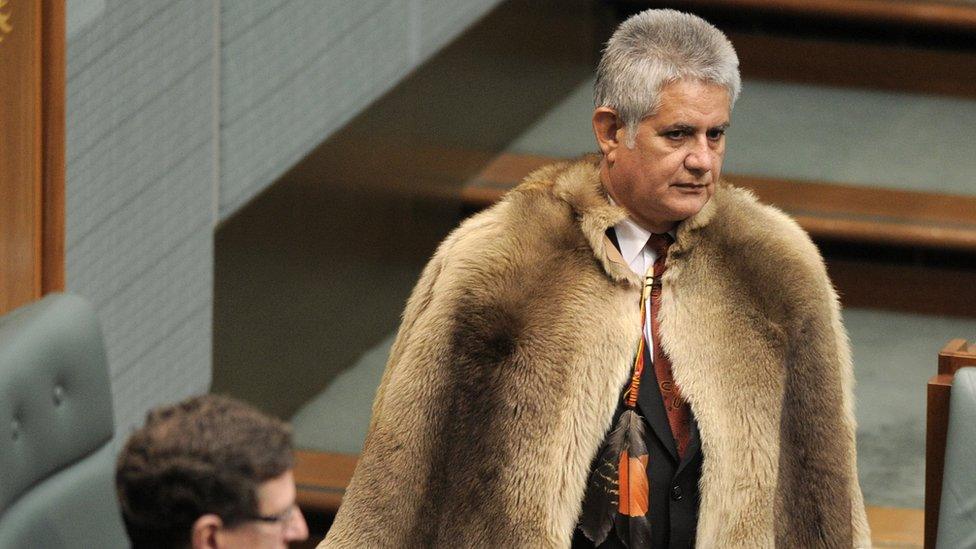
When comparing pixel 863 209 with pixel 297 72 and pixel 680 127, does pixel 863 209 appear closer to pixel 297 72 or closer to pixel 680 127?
pixel 297 72

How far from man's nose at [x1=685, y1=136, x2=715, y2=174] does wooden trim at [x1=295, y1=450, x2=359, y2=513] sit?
5.83ft

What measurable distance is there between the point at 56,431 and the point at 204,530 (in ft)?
1.40

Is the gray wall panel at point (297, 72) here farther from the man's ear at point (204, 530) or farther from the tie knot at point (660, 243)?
the man's ear at point (204, 530)

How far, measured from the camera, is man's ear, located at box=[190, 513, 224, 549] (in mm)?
1652

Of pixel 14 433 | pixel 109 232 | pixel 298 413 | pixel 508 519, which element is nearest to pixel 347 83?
pixel 298 413

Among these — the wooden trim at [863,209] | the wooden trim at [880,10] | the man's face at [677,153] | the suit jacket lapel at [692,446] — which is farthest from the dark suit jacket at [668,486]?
the wooden trim at [880,10]

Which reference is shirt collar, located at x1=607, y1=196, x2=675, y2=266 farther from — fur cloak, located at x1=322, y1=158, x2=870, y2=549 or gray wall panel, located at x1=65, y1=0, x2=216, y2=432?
gray wall panel, located at x1=65, y1=0, x2=216, y2=432

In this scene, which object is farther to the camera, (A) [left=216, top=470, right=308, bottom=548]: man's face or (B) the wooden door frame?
(B) the wooden door frame

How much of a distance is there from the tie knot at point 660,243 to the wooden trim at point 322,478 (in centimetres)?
165

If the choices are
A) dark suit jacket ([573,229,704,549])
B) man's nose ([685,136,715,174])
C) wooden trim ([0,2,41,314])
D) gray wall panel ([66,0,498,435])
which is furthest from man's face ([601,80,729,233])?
gray wall panel ([66,0,498,435])

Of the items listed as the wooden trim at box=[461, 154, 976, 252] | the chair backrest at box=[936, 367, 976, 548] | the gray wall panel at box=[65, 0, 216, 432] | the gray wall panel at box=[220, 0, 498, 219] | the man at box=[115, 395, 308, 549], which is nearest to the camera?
the man at box=[115, 395, 308, 549]

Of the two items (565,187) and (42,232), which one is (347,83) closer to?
(42,232)

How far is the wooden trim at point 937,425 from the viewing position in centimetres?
270

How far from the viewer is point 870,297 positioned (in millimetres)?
4691
